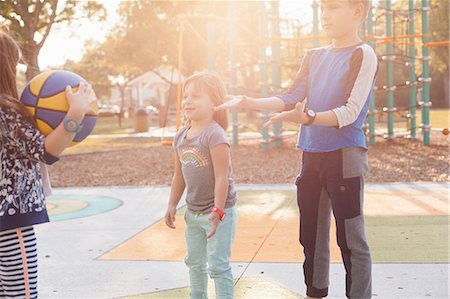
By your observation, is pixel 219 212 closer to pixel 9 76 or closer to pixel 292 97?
pixel 292 97

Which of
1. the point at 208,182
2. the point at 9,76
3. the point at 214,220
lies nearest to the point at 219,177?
the point at 208,182

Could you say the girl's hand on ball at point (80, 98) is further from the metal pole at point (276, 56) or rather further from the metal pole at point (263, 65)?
the metal pole at point (276, 56)

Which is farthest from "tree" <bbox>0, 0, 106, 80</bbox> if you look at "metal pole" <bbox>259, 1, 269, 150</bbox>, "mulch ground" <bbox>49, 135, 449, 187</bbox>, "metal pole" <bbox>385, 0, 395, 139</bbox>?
"metal pole" <bbox>385, 0, 395, 139</bbox>

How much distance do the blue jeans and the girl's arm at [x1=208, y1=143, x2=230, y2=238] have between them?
9 cm

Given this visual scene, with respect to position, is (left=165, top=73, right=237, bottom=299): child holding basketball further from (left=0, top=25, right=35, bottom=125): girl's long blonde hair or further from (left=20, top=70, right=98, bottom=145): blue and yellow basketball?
(left=0, top=25, right=35, bottom=125): girl's long blonde hair

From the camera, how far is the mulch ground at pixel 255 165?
966 centimetres

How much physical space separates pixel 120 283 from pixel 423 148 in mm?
10060

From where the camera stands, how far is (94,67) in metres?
64.6

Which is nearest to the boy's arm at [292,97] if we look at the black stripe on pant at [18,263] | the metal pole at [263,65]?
the black stripe on pant at [18,263]

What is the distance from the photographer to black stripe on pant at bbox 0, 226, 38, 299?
283 centimetres

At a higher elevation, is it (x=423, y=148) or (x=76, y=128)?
(x=76, y=128)

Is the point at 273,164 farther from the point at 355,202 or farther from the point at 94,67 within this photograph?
the point at 94,67

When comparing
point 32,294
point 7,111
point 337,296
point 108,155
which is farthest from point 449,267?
point 108,155

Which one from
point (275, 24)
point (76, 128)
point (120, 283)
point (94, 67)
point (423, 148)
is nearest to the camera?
point (76, 128)
